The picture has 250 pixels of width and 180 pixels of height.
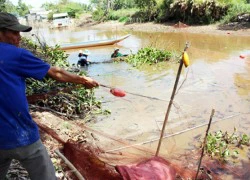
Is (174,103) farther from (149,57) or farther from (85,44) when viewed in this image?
(85,44)

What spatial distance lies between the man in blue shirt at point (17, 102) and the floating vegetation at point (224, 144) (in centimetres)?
336

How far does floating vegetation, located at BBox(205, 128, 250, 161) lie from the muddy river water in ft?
1.24

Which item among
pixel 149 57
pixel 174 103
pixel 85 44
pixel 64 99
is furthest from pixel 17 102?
pixel 85 44

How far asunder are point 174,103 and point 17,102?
5.12m

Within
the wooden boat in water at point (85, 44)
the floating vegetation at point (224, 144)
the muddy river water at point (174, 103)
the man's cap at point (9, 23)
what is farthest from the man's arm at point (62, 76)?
the wooden boat in water at point (85, 44)

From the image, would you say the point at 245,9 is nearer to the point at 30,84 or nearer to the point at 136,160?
the point at 30,84

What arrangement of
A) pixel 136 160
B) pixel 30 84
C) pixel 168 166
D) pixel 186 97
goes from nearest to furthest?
1. pixel 168 166
2. pixel 136 160
3. pixel 30 84
4. pixel 186 97

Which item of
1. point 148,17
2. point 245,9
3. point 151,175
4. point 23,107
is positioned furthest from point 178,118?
point 148,17

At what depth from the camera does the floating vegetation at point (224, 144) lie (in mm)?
4910

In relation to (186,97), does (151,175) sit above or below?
above

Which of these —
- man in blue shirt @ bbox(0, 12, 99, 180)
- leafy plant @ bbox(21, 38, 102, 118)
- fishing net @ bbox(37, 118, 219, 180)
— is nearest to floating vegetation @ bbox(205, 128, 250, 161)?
fishing net @ bbox(37, 118, 219, 180)

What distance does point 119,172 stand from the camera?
9.64ft

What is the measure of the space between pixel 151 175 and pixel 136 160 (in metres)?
0.53

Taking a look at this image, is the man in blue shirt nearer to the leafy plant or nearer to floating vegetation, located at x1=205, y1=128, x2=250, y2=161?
floating vegetation, located at x1=205, y1=128, x2=250, y2=161
